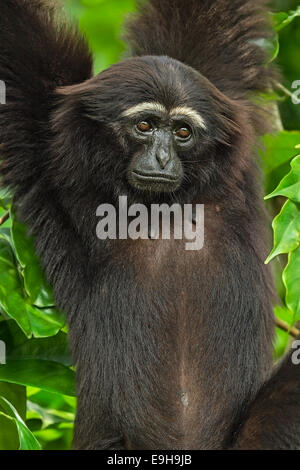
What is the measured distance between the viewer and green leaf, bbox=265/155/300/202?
483 centimetres

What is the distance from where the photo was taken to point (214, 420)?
560 cm

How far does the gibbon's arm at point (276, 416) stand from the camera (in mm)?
5273

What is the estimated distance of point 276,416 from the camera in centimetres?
535

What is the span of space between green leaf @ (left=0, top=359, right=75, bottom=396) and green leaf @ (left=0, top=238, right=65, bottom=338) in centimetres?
29

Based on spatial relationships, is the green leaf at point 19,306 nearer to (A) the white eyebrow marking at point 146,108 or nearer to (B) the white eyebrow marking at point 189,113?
(A) the white eyebrow marking at point 146,108

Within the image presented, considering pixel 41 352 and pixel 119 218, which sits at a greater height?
pixel 119 218

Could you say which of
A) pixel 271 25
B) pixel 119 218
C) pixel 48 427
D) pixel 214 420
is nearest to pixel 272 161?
pixel 271 25

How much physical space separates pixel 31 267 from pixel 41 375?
0.70 metres

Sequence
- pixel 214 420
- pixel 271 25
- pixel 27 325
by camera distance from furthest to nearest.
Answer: pixel 271 25 < pixel 214 420 < pixel 27 325

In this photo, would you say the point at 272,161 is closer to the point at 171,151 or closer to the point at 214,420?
the point at 171,151

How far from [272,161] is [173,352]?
1.81m

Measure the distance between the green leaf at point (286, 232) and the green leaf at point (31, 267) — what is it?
1591 millimetres

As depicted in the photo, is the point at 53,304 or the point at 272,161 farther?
the point at 272,161

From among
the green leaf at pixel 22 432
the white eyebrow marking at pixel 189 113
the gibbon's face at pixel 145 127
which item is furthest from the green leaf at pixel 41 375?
the white eyebrow marking at pixel 189 113
